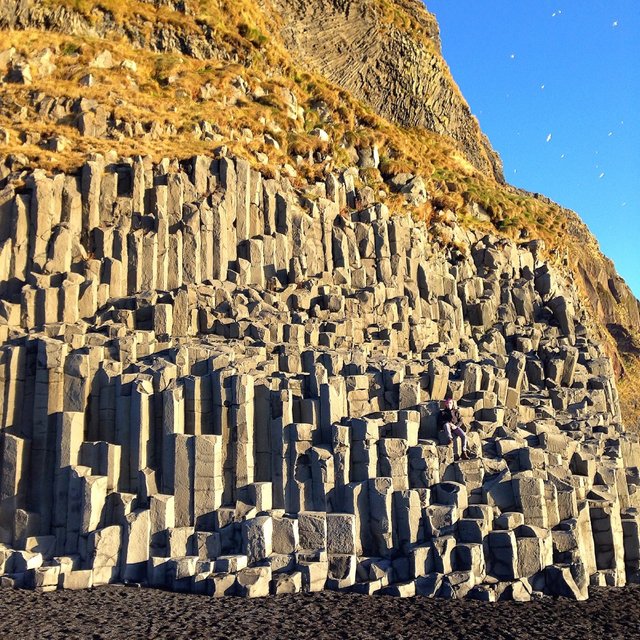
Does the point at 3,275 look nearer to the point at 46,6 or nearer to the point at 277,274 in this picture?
the point at 277,274

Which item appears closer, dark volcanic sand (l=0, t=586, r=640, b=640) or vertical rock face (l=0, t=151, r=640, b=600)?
dark volcanic sand (l=0, t=586, r=640, b=640)

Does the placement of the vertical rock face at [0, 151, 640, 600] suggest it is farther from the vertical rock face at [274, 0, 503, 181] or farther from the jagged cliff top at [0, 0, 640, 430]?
the vertical rock face at [274, 0, 503, 181]

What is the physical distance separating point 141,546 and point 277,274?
37.0 feet

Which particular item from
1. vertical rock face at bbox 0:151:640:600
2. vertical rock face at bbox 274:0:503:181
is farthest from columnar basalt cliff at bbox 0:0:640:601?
vertical rock face at bbox 274:0:503:181

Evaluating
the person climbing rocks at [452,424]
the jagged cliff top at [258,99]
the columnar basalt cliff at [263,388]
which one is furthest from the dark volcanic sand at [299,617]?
the jagged cliff top at [258,99]

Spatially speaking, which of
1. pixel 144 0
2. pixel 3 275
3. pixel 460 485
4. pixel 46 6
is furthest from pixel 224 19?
pixel 460 485

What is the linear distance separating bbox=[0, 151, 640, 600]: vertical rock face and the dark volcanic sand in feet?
1.84

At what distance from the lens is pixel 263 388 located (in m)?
14.6

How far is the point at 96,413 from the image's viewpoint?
14.8m

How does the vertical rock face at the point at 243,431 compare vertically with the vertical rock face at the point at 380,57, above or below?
below

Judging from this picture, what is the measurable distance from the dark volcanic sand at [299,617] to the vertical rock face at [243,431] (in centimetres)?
56

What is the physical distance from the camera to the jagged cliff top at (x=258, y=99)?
25.2 metres

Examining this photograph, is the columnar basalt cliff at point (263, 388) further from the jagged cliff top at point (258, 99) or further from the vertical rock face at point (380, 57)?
the vertical rock face at point (380, 57)

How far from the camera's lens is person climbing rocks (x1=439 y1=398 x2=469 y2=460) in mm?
14280
